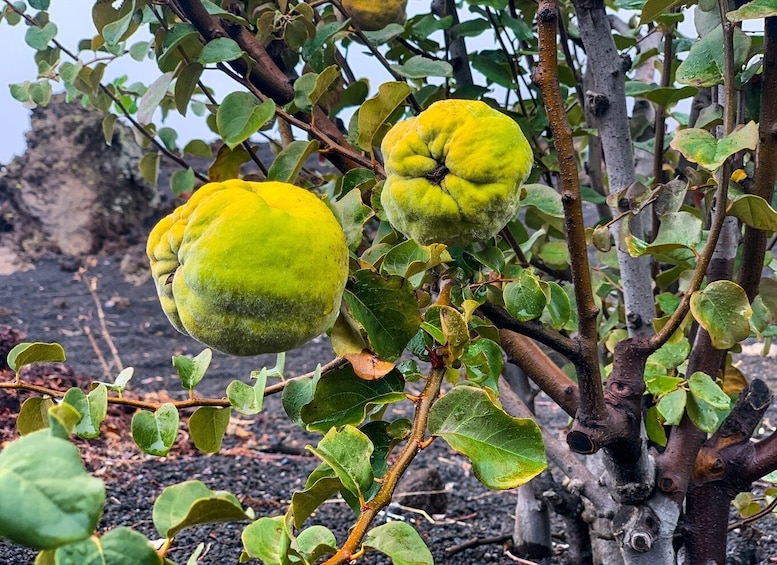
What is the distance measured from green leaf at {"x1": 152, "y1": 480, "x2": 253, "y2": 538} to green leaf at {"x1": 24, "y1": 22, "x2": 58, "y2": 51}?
3.52 ft

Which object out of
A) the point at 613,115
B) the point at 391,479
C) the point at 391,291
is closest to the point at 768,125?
the point at 613,115

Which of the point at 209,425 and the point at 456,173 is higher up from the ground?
the point at 456,173

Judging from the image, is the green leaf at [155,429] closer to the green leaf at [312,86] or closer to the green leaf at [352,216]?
the green leaf at [352,216]

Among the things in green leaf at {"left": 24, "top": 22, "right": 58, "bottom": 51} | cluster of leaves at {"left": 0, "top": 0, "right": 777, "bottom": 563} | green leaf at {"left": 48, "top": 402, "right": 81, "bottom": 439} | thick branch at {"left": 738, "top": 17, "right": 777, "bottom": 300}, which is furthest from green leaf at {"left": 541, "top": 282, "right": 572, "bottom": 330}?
green leaf at {"left": 24, "top": 22, "right": 58, "bottom": 51}

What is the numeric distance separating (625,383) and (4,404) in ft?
5.78

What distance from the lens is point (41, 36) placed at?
1.22 m

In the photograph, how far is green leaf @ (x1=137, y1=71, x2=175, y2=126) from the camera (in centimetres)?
79

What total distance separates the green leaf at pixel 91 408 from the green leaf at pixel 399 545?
0.25m

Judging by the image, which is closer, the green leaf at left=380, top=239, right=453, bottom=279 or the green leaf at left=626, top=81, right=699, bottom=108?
the green leaf at left=380, top=239, right=453, bottom=279

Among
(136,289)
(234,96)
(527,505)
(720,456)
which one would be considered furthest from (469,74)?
(136,289)

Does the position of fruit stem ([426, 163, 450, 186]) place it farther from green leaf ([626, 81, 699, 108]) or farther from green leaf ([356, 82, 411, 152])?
green leaf ([626, 81, 699, 108])

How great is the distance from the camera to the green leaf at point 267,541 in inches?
16.5

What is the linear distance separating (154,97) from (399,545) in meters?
0.56

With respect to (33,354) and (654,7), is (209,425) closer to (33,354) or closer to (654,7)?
(33,354)
